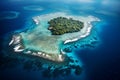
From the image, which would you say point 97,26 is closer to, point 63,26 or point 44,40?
point 63,26

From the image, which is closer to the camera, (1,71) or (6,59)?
(1,71)

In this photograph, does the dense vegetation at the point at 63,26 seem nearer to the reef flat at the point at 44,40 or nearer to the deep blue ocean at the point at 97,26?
the reef flat at the point at 44,40

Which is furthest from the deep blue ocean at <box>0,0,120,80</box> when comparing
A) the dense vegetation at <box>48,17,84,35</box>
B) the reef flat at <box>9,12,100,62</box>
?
the dense vegetation at <box>48,17,84,35</box>

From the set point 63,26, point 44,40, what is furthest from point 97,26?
point 44,40

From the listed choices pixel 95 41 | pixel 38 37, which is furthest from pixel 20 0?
pixel 95 41

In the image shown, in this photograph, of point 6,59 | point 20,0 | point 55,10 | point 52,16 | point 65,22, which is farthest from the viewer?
point 20,0

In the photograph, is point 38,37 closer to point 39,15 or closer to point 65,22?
point 65,22

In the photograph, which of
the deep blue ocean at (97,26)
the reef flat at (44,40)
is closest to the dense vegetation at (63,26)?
the reef flat at (44,40)
